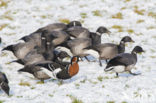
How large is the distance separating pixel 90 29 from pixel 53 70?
9378 millimetres

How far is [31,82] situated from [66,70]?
6.12 feet

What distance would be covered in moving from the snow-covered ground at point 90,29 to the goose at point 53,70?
0.35 metres

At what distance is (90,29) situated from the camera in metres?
19.4

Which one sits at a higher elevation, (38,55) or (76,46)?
(38,55)

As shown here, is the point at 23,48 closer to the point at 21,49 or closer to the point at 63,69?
the point at 21,49

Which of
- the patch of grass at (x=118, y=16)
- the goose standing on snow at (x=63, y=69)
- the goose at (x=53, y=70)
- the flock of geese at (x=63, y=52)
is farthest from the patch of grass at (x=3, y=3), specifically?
the goose standing on snow at (x=63, y=69)

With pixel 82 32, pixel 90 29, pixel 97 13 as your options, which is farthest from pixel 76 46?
pixel 97 13

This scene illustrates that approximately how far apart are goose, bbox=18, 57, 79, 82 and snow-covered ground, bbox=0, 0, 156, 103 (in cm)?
35

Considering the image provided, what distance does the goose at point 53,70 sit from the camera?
34.5 ft

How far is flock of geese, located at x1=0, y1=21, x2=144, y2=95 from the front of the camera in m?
10.7

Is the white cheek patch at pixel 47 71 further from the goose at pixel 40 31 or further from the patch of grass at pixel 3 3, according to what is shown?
the patch of grass at pixel 3 3

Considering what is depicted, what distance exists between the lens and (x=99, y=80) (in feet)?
36.9

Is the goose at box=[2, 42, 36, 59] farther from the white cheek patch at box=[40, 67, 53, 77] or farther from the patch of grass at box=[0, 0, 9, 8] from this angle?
the patch of grass at box=[0, 0, 9, 8]

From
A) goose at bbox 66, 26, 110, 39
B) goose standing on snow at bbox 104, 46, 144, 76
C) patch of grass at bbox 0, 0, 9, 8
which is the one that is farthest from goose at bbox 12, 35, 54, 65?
patch of grass at bbox 0, 0, 9, 8
